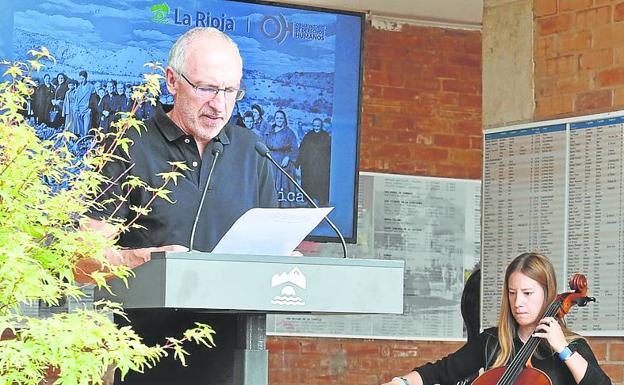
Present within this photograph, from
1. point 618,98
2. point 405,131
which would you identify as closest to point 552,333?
point 618,98

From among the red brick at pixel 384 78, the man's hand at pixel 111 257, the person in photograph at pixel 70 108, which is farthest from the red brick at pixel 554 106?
the red brick at pixel 384 78

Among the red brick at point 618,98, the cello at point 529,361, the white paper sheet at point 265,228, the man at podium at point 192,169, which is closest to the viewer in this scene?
the white paper sheet at point 265,228

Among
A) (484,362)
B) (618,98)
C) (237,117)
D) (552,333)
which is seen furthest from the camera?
(237,117)

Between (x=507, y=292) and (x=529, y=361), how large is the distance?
0.27 meters

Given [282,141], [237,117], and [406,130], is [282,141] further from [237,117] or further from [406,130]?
[406,130]

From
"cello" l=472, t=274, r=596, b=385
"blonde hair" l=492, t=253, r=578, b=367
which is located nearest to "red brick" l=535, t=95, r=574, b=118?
"blonde hair" l=492, t=253, r=578, b=367

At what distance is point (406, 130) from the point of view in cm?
800

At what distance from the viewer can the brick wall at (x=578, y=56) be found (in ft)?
15.8

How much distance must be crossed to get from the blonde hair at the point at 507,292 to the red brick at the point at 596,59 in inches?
36.6

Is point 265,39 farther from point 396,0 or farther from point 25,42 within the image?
point 396,0

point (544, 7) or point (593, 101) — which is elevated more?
point (544, 7)

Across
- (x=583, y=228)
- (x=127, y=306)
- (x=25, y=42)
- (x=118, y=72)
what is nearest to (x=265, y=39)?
(x=118, y=72)

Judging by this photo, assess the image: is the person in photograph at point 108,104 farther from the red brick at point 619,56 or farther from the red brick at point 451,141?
the red brick at point 451,141

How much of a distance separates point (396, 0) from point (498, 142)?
2345 mm
